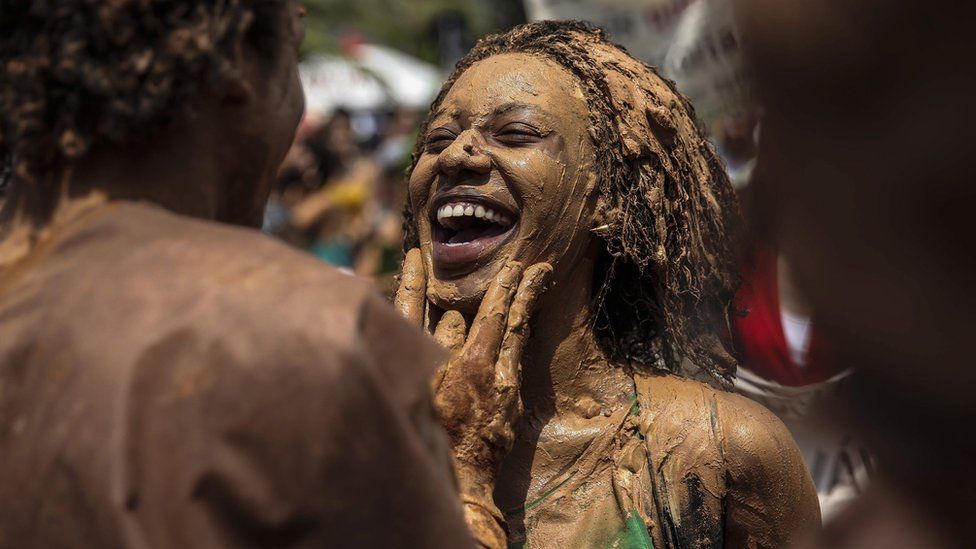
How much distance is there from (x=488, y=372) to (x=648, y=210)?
0.75 m

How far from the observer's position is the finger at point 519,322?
3.16 m

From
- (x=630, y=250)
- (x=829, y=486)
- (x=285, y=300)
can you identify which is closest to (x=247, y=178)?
(x=285, y=300)

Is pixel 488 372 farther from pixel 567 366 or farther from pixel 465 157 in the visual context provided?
pixel 465 157

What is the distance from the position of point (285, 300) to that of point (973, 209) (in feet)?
2.70

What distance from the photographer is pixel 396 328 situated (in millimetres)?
1565

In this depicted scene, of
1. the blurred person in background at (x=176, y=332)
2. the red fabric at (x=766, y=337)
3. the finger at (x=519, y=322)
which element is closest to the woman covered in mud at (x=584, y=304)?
the finger at (x=519, y=322)

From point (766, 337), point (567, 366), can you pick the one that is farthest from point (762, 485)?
point (766, 337)

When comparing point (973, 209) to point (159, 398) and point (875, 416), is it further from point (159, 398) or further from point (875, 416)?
point (159, 398)

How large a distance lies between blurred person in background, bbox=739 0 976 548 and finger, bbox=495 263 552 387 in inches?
77.2

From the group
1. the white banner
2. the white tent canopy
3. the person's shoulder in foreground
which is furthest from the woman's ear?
the white tent canopy

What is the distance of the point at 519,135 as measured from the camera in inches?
134

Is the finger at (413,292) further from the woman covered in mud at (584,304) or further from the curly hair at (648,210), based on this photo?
the curly hair at (648,210)

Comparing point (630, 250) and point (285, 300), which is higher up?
point (285, 300)

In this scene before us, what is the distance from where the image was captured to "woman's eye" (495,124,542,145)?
339cm
